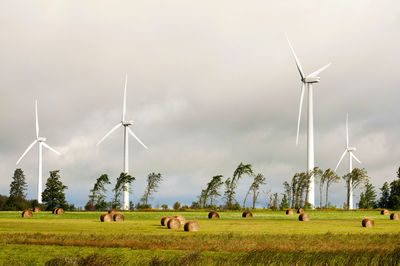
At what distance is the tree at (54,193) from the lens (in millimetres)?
114688

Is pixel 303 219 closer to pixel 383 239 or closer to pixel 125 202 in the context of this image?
pixel 383 239

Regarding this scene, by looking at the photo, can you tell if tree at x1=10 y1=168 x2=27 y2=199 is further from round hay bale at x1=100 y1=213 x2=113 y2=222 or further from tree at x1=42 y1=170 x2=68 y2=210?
round hay bale at x1=100 y1=213 x2=113 y2=222

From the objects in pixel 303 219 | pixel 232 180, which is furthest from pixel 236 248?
pixel 232 180

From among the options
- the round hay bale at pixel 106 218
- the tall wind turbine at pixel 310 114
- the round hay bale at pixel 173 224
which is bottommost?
the round hay bale at pixel 106 218

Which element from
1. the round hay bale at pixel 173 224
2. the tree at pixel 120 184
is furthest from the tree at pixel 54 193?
the round hay bale at pixel 173 224

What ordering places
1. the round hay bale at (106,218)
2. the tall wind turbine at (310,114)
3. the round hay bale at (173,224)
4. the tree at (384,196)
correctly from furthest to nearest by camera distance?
the tree at (384,196)
the tall wind turbine at (310,114)
the round hay bale at (106,218)
the round hay bale at (173,224)

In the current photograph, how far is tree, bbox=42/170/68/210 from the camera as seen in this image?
376 feet

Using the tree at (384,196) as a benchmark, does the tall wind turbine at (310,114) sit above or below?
above

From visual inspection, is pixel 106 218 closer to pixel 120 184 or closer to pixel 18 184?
pixel 120 184

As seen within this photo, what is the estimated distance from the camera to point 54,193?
375ft

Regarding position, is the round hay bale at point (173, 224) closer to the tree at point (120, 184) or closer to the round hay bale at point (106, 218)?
the round hay bale at point (106, 218)

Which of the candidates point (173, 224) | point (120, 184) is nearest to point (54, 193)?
point (120, 184)

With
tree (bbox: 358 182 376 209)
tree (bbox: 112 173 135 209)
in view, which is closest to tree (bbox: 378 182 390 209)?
tree (bbox: 358 182 376 209)

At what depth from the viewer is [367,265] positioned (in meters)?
18.7
